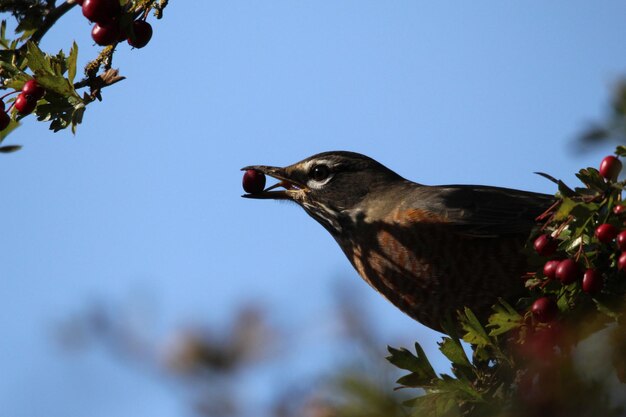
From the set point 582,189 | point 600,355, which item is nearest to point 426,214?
point 582,189

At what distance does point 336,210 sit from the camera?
5598mm

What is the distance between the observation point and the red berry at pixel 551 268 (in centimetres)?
290

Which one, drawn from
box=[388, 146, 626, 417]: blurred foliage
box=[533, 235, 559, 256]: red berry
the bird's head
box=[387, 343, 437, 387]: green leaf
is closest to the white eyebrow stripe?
the bird's head

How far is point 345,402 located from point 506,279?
3393 mm

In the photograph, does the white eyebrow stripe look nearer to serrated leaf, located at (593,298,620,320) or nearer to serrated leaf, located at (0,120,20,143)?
serrated leaf, located at (0,120,20,143)

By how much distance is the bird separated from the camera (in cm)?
459

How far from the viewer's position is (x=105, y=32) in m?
3.04

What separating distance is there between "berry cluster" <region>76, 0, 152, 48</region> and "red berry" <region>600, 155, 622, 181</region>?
1691 mm

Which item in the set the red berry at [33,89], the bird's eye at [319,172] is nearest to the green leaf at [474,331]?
the red berry at [33,89]

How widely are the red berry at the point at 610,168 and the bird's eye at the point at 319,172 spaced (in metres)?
3.14

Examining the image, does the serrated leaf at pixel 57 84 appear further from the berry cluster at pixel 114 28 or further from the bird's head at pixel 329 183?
the bird's head at pixel 329 183

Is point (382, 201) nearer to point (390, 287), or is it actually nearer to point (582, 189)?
point (390, 287)

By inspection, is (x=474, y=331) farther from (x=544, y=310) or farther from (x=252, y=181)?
(x=252, y=181)

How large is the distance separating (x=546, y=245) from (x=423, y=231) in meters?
1.88
